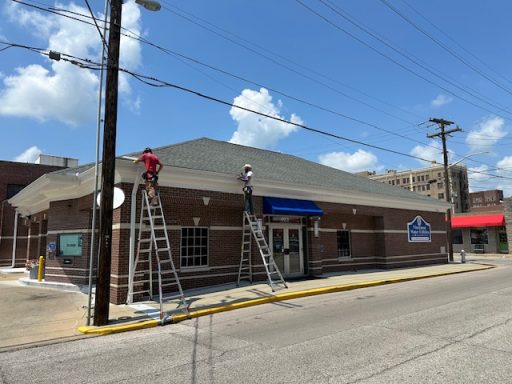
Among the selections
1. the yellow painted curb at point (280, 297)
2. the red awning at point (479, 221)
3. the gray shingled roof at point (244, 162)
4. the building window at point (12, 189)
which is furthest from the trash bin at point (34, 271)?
the red awning at point (479, 221)

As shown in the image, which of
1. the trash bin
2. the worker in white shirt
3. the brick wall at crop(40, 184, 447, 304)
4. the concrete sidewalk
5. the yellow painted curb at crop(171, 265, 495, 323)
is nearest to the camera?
the concrete sidewalk

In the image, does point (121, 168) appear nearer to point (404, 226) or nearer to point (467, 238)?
point (404, 226)

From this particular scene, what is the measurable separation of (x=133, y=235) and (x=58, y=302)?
314 centimetres

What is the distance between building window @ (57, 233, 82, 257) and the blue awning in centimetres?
712

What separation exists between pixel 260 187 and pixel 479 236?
34.8 meters

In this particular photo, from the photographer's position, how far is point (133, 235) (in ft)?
40.0

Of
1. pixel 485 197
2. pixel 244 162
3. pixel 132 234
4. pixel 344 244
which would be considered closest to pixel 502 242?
pixel 344 244

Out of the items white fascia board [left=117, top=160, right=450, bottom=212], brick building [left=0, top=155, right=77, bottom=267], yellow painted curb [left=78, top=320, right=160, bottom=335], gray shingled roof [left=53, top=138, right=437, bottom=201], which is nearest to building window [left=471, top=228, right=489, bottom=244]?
gray shingled roof [left=53, top=138, right=437, bottom=201]

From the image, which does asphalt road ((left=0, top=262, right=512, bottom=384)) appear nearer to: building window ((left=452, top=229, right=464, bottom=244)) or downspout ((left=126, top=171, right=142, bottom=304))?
downspout ((left=126, top=171, right=142, bottom=304))

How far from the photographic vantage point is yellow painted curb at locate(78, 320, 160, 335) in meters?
8.53

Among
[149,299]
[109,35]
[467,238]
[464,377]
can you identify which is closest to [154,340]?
[149,299]

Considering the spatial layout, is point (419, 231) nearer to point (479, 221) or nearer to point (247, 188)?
point (247, 188)

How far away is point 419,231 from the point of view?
2405cm

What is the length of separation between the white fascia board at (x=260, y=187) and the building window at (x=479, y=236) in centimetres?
2256
